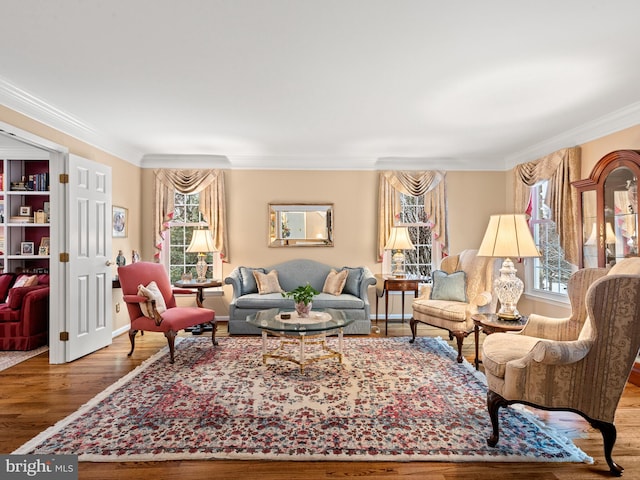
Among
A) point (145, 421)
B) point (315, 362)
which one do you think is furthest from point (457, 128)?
point (145, 421)

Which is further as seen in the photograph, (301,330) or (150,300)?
(150,300)

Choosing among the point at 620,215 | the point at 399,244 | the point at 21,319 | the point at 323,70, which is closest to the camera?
the point at 323,70

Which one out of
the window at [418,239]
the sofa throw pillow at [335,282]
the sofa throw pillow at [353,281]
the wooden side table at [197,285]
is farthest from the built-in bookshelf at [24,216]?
the window at [418,239]

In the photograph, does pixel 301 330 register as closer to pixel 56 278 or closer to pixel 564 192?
pixel 56 278

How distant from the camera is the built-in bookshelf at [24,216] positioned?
482cm

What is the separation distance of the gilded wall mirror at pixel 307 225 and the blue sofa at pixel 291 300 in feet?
1.13

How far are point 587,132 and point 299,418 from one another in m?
4.47

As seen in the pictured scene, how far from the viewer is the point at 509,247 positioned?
299 centimetres

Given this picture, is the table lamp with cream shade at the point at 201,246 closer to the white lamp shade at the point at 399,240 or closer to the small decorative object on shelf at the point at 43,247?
the small decorative object on shelf at the point at 43,247

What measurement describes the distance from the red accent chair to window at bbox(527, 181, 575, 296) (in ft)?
14.9

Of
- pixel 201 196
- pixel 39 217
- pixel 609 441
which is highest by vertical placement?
pixel 201 196

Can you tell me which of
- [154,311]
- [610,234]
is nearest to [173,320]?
[154,311]

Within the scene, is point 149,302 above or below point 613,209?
below

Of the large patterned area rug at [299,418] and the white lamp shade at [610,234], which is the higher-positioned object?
the white lamp shade at [610,234]
